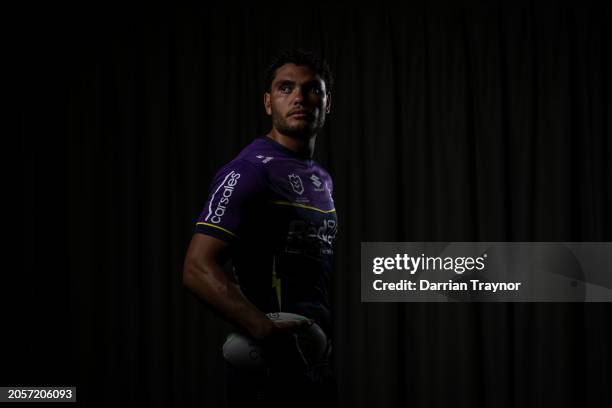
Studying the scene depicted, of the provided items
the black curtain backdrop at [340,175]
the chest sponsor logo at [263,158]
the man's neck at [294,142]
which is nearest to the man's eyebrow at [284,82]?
the man's neck at [294,142]

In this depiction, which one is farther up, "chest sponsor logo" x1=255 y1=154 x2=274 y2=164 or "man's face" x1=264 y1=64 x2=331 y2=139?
"man's face" x1=264 y1=64 x2=331 y2=139

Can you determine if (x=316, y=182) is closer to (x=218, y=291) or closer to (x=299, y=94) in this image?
(x=299, y=94)

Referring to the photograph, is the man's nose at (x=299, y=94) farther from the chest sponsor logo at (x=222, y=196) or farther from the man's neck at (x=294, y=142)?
the chest sponsor logo at (x=222, y=196)

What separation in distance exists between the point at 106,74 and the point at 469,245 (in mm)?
2214

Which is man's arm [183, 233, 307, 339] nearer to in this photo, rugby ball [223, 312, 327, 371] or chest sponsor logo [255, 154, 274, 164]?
rugby ball [223, 312, 327, 371]

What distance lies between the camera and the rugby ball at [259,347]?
1.16 metres

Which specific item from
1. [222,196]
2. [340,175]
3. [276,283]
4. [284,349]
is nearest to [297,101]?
[222,196]

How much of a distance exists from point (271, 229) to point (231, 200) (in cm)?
12

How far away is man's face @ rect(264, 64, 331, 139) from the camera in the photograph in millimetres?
1361

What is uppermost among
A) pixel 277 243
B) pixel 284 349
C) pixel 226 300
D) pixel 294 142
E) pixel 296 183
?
pixel 294 142

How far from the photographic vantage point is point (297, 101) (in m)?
1.36

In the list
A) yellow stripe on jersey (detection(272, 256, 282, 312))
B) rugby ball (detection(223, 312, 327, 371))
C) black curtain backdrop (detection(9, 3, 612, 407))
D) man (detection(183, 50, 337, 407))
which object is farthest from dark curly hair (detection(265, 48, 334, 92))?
black curtain backdrop (detection(9, 3, 612, 407))

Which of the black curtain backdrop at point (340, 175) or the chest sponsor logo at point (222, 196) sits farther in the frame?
the black curtain backdrop at point (340, 175)

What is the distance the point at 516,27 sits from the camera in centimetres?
298
